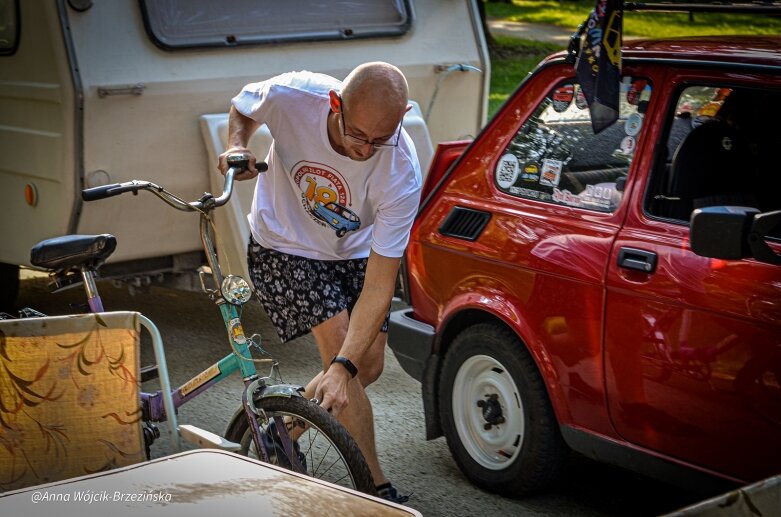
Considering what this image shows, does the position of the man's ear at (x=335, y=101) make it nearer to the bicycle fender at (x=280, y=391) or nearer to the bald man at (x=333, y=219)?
Result: the bald man at (x=333, y=219)

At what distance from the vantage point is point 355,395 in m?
4.01

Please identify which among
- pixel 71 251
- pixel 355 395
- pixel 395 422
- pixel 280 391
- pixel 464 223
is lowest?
pixel 395 422

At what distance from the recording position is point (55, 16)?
19.5 ft

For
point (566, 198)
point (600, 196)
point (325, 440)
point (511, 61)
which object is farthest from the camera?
point (511, 61)

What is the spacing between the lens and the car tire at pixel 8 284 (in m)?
7.17

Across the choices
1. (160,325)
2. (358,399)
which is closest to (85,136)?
(160,325)

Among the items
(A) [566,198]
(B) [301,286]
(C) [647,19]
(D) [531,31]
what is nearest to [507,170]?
(A) [566,198]

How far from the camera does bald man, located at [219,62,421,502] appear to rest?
3.69m

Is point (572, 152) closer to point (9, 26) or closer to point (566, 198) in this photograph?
point (566, 198)

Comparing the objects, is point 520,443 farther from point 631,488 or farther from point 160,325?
point 160,325

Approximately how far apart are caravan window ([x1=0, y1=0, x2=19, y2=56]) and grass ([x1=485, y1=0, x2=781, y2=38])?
48.7 ft

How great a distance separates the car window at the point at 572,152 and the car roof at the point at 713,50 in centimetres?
11

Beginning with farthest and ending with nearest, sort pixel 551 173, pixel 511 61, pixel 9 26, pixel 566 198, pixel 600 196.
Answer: pixel 511 61 → pixel 9 26 → pixel 551 173 → pixel 566 198 → pixel 600 196

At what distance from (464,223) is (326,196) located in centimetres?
87
